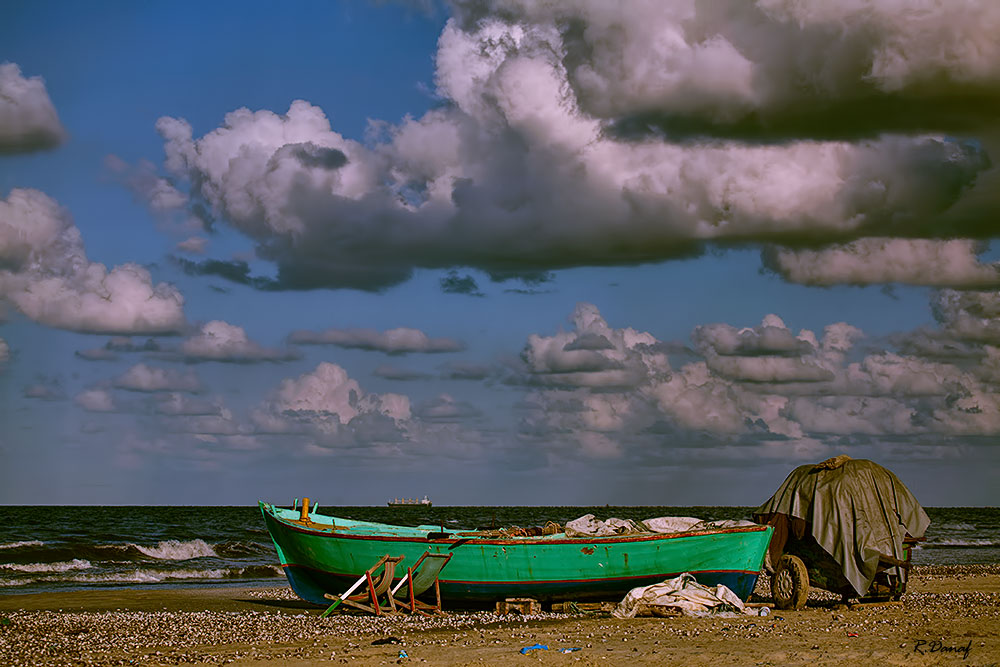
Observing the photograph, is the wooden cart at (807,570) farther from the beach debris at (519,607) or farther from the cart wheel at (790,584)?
the beach debris at (519,607)

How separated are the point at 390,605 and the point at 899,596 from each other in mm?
11129

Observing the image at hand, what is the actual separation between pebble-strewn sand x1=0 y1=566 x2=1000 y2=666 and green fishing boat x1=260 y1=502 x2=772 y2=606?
78cm

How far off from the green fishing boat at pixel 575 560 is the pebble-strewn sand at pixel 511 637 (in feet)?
2.56

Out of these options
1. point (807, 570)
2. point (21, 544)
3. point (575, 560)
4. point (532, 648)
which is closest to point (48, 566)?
point (21, 544)

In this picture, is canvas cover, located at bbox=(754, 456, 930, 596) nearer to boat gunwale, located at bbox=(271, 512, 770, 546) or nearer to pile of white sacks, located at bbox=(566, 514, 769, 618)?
boat gunwale, located at bbox=(271, 512, 770, 546)

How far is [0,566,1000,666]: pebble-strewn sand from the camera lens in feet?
51.4

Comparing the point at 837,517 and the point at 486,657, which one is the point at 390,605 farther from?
the point at 837,517

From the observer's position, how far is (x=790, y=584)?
21531 millimetres

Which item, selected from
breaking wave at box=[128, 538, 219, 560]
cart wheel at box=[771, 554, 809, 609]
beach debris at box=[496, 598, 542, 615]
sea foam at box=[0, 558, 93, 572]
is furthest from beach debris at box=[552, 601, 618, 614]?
breaking wave at box=[128, 538, 219, 560]

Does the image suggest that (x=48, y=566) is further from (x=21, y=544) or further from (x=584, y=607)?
(x=584, y=607)

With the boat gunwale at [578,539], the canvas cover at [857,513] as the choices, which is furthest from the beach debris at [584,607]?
the canvas cover at [857,513]

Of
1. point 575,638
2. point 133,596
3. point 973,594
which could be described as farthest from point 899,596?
point 133,596

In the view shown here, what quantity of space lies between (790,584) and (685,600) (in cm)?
255

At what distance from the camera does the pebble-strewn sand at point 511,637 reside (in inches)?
617
